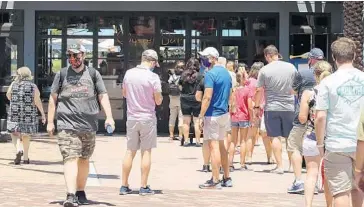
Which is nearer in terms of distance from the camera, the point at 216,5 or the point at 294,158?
Answer: the point at 294,158

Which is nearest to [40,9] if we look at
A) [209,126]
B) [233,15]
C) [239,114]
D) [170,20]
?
[170,20]

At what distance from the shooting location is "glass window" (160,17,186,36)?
787 inches

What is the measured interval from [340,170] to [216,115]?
403 cm

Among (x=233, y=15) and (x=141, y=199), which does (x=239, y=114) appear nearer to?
(x=141, y=199)

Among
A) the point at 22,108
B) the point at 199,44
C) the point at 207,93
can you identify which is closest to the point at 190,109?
the point at 22,108

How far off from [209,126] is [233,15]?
977 cm

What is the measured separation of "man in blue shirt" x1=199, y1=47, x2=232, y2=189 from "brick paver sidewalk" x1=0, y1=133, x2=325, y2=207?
347mm

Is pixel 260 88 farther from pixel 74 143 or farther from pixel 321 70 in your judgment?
pixel 74 143

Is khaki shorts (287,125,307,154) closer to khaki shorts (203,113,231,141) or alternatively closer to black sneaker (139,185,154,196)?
khaki shorts (203,113,231,141)

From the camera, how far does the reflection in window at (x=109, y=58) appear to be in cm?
1992

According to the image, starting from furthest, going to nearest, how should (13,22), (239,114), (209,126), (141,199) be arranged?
(13,22) < (239,114) < (209,126) < (141,199)

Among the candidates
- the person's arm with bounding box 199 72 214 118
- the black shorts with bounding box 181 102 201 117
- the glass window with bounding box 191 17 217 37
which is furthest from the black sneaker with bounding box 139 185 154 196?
the glass window with bounding box 191 17 217 37

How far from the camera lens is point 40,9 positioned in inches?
772

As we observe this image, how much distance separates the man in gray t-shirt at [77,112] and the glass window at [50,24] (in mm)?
10835
